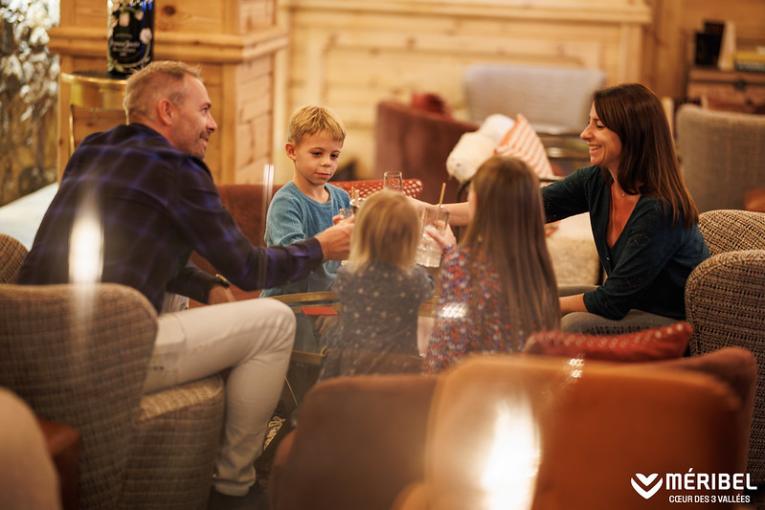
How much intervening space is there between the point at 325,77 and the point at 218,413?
182 inches

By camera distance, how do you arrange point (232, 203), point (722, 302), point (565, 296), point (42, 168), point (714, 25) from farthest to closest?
point (714, 25)
point (42, 168)
point (232, 203)
point (565, 296)
point (722, 302)

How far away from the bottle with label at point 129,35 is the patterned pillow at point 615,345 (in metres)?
2.34

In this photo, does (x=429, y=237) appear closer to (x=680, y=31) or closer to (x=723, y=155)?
(x=723, y=155)

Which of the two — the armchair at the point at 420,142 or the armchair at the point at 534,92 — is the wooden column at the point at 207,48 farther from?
the armchair at the point at 534,92

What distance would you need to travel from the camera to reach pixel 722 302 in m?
2.68

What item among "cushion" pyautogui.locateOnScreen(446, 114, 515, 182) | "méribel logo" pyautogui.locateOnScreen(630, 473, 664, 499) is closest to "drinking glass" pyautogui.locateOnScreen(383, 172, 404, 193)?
"méribel logo" pyautogui.locateOnScreen(630, 473, 664, 499)

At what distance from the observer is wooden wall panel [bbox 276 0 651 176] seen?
21.5 feet

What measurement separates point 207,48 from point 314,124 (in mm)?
1720

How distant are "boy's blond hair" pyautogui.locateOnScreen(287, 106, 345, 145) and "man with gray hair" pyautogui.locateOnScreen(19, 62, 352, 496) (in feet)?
1.06

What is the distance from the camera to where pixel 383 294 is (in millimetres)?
2338

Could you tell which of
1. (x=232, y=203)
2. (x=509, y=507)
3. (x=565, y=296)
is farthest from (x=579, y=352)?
(x=232, y=203)

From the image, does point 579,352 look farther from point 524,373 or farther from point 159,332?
point 159,332

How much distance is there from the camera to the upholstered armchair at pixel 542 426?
1.96m

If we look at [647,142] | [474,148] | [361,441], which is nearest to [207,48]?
[474,148]
